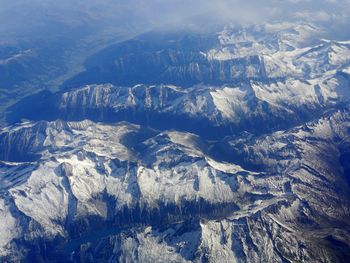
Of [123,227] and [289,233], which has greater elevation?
[289,233]

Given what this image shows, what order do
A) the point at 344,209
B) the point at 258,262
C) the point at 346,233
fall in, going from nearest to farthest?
the point at 258,262 < the point at 346,233 < the point at 344,209

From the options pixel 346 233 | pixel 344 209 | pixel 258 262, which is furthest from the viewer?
pixel 344 209

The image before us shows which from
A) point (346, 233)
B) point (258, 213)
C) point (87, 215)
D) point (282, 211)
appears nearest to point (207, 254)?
point (258, 213)

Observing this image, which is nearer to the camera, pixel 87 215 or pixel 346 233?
pixel 346 233

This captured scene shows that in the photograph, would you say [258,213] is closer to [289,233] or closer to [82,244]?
[289,233]

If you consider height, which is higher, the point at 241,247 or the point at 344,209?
the point at 241,247

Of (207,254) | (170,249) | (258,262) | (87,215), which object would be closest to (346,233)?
(258,262)

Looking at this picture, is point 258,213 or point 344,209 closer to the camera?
point 258,213

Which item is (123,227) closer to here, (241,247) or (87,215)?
(87,215)
